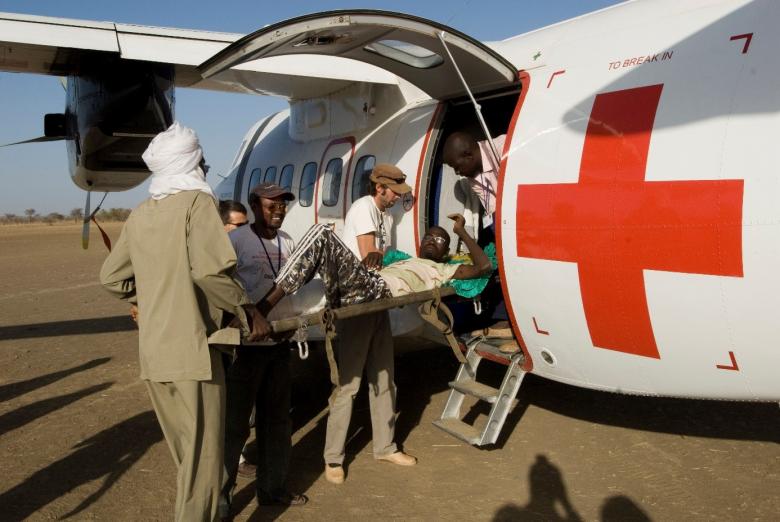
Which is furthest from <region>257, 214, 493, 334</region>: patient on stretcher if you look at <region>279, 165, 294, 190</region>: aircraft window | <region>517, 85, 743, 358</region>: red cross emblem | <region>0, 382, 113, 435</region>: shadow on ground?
<region>0, 382, 113, 435</region>: shadow on ground

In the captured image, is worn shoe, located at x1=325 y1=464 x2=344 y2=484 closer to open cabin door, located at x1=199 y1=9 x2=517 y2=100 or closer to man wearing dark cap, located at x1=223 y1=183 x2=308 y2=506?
man wearing dark cap, located at x1=223 y1=183 x2=308 y2=506

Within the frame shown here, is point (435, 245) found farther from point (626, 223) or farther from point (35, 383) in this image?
point (35, 383)

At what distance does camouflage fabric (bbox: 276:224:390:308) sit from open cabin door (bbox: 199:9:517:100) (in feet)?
4.56

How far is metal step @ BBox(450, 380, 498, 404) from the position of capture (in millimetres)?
5535

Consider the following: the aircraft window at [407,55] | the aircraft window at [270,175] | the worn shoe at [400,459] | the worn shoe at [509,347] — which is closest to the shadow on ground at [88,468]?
the worn shoe at [400,459]

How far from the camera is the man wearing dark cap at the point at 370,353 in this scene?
5520 mm

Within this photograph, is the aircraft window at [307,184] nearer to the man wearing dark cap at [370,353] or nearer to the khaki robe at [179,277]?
the man wearing dark cap at [370,353]

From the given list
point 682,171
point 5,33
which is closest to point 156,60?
point 5,33

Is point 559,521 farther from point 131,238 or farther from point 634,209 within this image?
point 131,238

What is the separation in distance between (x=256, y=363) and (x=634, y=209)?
103 inches

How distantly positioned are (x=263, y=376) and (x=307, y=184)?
13.5 feet

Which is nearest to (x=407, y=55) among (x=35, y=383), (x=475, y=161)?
(x=475, y=161)

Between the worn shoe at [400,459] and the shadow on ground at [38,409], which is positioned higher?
the worn shoe at [400,459]

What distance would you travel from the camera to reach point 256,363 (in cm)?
470
